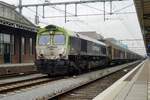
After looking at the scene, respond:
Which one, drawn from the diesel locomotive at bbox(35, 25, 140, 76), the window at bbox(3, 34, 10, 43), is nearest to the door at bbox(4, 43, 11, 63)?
the window at bbox(3, 34, 10, 43)

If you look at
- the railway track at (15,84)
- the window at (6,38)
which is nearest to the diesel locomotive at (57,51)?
the railway track at (15,84)

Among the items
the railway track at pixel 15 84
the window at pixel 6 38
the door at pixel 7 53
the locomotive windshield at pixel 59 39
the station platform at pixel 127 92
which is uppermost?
→ the window at pixel 6 38

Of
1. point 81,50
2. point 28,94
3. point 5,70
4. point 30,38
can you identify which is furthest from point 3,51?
point 28,94

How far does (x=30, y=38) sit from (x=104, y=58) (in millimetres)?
8799

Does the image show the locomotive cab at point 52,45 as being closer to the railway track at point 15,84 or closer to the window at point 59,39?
the window at point 59,39

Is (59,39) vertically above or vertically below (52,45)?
above

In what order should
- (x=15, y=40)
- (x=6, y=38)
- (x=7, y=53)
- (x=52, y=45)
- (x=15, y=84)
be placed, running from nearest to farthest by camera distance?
(x=15, y=84)
(x=52, y=45)
(x=6, y=38)
(x=7, y=53)
(x=15, y=40)

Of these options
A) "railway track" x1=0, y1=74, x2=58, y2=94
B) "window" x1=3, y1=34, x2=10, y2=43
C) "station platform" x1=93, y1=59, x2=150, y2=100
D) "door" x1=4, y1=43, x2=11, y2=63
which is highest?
"window" x1=3, y1=34, x2=10, y2=43

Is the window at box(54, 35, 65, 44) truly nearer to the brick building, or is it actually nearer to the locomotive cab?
the locomotive cab

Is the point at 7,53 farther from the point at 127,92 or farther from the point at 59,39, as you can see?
the point at 127,92

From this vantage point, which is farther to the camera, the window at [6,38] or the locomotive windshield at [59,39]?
the window at [6,38]

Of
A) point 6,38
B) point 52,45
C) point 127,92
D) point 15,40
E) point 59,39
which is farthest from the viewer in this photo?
point 15,40

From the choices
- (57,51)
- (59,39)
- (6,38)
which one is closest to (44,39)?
(59,39)

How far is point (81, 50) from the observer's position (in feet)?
89.8
